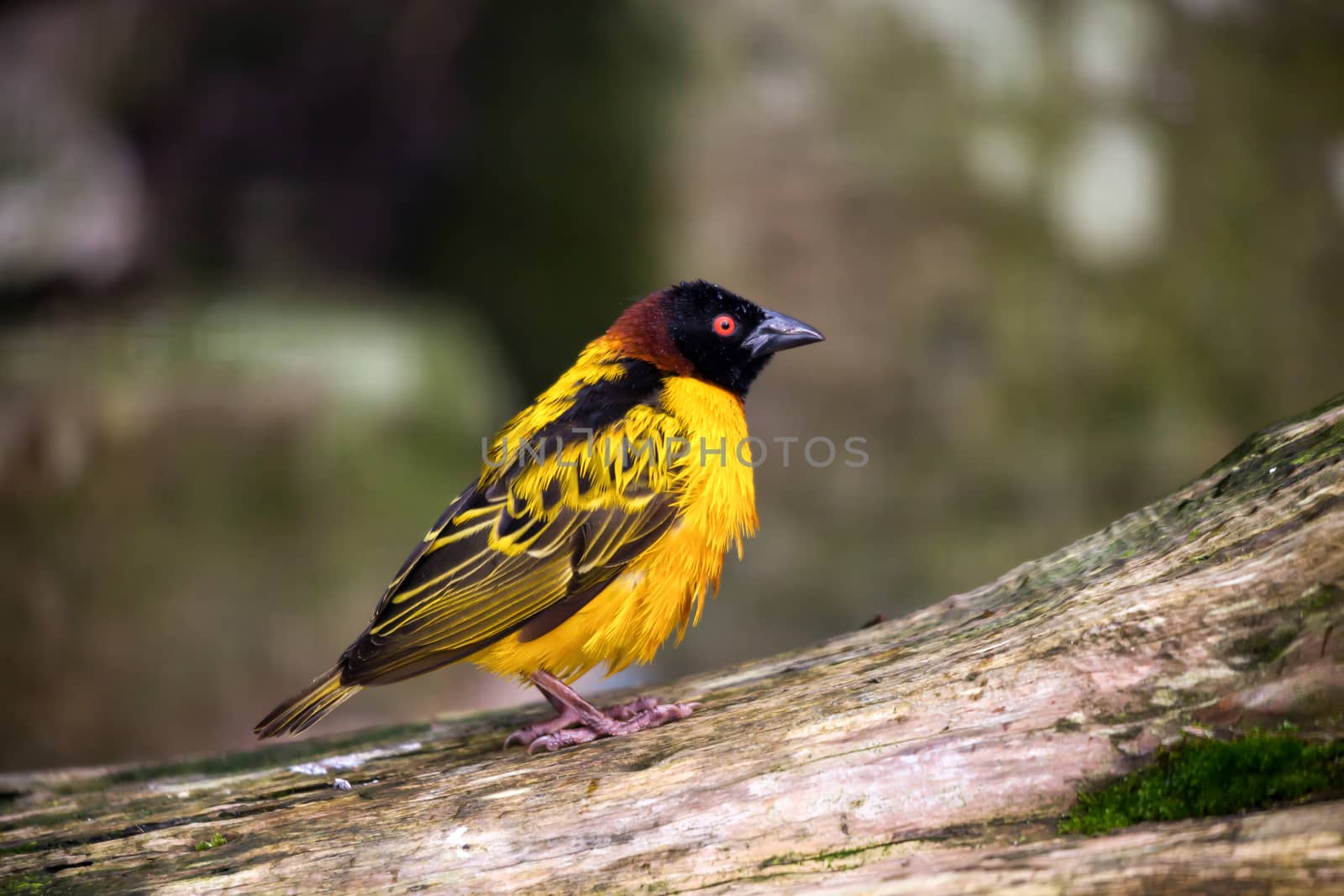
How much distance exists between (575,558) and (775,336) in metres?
1.37

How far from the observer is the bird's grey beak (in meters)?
4.64

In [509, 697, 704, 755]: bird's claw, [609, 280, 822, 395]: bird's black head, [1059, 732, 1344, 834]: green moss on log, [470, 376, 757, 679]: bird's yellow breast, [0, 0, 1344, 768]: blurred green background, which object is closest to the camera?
[1059, 732, 1344, 834]: green moss on log

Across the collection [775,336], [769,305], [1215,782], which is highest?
[769,305]

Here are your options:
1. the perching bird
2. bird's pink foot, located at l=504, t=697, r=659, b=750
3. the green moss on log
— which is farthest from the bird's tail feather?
the green moss on log

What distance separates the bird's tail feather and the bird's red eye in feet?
6.48

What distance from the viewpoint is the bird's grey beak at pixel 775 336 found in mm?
4637

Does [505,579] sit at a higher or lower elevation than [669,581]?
higher

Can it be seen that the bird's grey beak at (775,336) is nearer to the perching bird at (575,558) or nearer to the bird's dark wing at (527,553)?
the perching bird at (575,558)

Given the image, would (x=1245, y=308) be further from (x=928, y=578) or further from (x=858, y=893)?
(x=858, y=893)

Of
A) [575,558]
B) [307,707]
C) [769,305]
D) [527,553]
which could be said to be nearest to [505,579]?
[527,553]

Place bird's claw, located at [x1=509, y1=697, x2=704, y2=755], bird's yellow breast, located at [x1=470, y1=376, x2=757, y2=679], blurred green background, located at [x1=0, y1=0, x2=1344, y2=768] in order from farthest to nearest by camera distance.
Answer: blurred green background, located at [x1=0, y1=0, x2=1344, y2=768] < bird's yellow breast, located at [x1=470, y1=376, x2=757, y2=679] < bird's claw, located at [x1=509, y1=697, x2=704, y2=755]

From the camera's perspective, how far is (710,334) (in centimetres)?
462

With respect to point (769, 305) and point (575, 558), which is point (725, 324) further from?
point (769, 305)

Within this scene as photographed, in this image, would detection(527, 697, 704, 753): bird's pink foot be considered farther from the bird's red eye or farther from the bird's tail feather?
the bird's red eye
